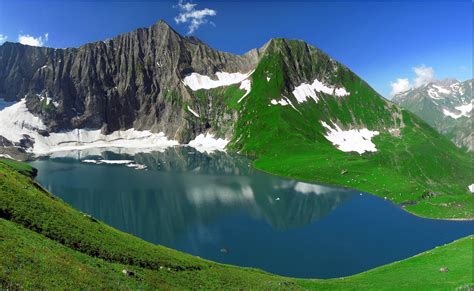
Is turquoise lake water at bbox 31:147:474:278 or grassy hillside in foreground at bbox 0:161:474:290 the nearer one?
grassy hillside in foreground at bbox 0:161:474:290

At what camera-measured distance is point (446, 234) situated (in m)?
90.9

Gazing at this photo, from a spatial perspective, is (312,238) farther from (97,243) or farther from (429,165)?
(429,165)

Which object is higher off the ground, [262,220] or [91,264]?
[91,264]

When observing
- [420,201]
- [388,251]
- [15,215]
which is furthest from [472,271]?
[420,201]

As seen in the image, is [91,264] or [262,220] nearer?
[91,264]

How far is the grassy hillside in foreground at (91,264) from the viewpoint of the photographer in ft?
92.9

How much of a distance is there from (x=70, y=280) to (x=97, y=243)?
1228 cm

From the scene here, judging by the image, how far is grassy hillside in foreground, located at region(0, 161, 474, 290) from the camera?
2831cm

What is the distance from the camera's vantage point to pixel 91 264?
1364 inches

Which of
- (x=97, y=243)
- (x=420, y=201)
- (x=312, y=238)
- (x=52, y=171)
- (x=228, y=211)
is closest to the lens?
(x=97, y=243)

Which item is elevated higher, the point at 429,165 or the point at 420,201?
the point at 429,165

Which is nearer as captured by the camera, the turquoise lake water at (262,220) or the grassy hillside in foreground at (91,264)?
the grassy hillside in foreground at (91,264)

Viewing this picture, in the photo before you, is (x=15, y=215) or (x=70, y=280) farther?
(x=15, y=215)

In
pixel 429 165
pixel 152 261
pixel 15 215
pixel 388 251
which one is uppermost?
pixel 429 165
